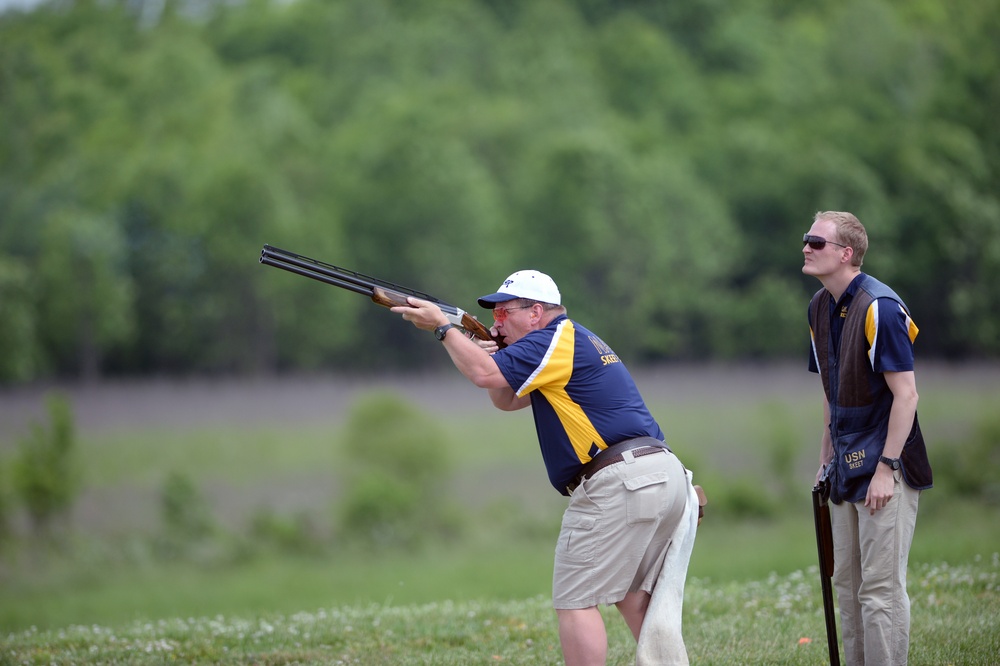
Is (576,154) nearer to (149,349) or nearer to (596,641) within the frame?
(149,349)

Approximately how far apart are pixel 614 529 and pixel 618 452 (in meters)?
0.35

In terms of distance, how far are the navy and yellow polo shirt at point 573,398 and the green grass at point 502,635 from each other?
1875 millimetres

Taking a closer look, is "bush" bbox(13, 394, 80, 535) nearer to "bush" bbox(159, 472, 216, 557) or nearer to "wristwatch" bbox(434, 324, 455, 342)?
"bush" bbox(159, 472, 216, 557)

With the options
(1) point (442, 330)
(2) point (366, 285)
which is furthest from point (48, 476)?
(1) point (442, 330)

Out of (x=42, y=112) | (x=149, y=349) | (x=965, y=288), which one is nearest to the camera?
(x=149, y=349)

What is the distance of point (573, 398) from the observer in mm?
5129

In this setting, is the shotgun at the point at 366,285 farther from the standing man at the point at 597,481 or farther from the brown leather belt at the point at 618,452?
the brown leather belt at the point at 618,452

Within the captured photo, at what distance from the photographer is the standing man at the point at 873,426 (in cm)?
507

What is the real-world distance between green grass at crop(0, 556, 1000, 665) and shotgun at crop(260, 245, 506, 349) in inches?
82.6

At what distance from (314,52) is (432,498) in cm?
2960

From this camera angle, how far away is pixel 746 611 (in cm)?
771

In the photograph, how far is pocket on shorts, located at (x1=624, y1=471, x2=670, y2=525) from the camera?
5000 mm

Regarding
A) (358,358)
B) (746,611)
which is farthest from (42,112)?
(746,611)

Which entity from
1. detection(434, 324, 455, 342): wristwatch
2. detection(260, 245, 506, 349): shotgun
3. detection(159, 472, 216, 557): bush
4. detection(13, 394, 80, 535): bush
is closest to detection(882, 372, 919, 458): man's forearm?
detection(260, 245, 506, 349): shotgun
